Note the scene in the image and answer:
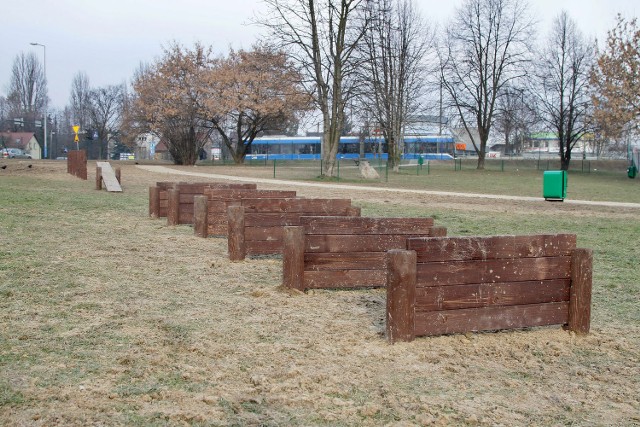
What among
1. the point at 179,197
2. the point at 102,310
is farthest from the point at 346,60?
the point at 102,310

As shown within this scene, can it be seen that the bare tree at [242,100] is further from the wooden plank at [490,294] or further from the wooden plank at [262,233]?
the wooden plank at [490,294]

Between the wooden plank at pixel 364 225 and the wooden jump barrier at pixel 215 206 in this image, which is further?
the wooden jump barrier at pixel 215 206

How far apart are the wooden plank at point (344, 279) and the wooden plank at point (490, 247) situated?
1.88 m

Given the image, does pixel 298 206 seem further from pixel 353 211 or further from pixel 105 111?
pixel 105 111

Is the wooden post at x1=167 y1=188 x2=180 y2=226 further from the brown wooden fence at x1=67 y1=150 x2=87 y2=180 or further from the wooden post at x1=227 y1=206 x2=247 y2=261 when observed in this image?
the brown wooden fence at x1=67 y1=150 x2=87 y2=180

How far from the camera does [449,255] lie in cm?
555

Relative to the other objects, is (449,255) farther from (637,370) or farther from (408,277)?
(637,370)

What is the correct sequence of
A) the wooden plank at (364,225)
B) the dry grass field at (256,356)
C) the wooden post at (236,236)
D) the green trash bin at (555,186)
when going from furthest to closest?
the green trash bin at (555,186) < the wooden post at (236,236) < the wooden plank at (364,225) < the dry grass field at (256,356)

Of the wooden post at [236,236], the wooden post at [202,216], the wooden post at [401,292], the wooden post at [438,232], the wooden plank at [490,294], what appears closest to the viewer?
the wooden post at [401,292]

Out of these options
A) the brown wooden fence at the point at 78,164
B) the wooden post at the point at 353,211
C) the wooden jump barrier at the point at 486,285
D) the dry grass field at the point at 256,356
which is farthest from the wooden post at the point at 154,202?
the brown wooden fence at the point at 78,164

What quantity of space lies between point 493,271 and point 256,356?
2011 millimetres

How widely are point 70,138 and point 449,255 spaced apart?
333ft

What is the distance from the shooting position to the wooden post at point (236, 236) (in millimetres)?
9008

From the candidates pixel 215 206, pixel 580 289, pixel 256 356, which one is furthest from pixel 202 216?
pixel 580 289
